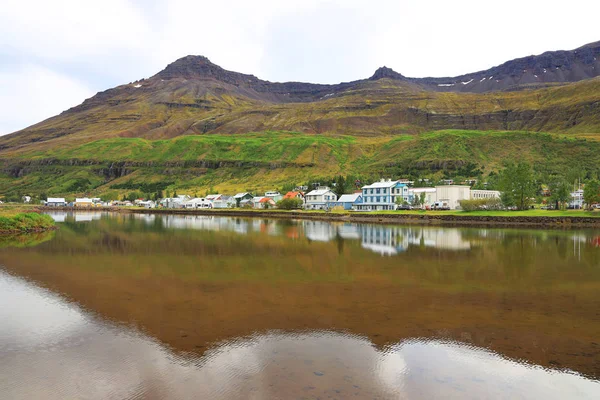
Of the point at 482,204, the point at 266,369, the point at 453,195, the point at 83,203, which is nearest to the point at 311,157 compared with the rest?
the point at 83,203

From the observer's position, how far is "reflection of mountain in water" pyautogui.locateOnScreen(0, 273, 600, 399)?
859 centimetres

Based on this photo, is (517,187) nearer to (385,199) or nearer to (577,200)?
(577,200)

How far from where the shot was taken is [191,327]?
12.4 m

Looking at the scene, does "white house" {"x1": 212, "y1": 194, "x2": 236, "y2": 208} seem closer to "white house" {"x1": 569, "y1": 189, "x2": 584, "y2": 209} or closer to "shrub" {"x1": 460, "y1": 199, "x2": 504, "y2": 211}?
"shrub" {"x1": 460, "y1": 199, "x2": 504, "y2": 211}

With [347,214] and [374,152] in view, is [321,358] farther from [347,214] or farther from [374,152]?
[374,152]

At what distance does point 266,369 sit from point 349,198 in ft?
255

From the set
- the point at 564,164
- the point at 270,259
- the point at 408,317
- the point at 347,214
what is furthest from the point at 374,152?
the point at 408,317

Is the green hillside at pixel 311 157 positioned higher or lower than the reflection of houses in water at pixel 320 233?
higher

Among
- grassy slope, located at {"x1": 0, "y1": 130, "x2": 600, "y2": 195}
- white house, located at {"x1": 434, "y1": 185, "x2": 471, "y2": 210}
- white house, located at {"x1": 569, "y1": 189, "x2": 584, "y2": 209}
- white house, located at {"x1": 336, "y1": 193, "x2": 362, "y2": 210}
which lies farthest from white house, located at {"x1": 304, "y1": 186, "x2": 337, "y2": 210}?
white house, located at {"x1": 569, "y1": 189, "x2": 584, "y2": 209}

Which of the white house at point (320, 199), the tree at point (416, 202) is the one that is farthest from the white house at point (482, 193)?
the white house at point (320, 199)

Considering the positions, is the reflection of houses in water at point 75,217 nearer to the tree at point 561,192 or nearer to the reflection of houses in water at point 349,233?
the reflection of houses in water at point 349,233

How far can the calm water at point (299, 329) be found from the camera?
895 centimetres

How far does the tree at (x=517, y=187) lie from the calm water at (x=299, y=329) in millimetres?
41234

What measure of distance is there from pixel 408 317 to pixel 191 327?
696cm
